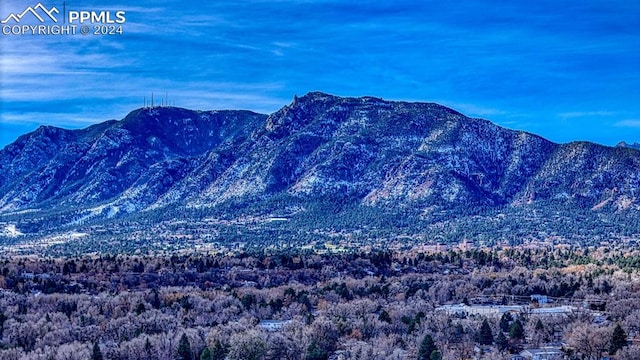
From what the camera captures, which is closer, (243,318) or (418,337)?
(418,337)

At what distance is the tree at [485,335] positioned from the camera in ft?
401

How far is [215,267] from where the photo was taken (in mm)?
196375

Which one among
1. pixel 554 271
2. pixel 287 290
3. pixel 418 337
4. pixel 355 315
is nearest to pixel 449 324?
pixel 418 337

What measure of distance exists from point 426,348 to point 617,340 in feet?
78.1

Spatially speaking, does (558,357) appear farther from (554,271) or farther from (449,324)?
(554,271)

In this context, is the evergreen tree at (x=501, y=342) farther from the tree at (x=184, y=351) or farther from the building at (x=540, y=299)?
the building at (x=540, y=299)

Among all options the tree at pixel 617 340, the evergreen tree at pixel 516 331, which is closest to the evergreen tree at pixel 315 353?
the evergreen tree at pixel 516 331

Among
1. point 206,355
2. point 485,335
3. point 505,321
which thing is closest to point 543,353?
point 485,335

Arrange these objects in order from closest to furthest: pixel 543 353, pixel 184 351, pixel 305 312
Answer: pixel 184 351 < pixel 543 353 < pixel 305 312

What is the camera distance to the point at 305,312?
14550 cm

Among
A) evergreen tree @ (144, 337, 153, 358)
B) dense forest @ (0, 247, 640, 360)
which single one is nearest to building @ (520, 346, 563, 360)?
dense forest @ (0, 247, 640, 360)

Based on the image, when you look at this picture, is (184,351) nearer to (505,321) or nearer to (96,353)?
(96,353)

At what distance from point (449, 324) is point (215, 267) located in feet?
262

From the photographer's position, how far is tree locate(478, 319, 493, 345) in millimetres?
122312
